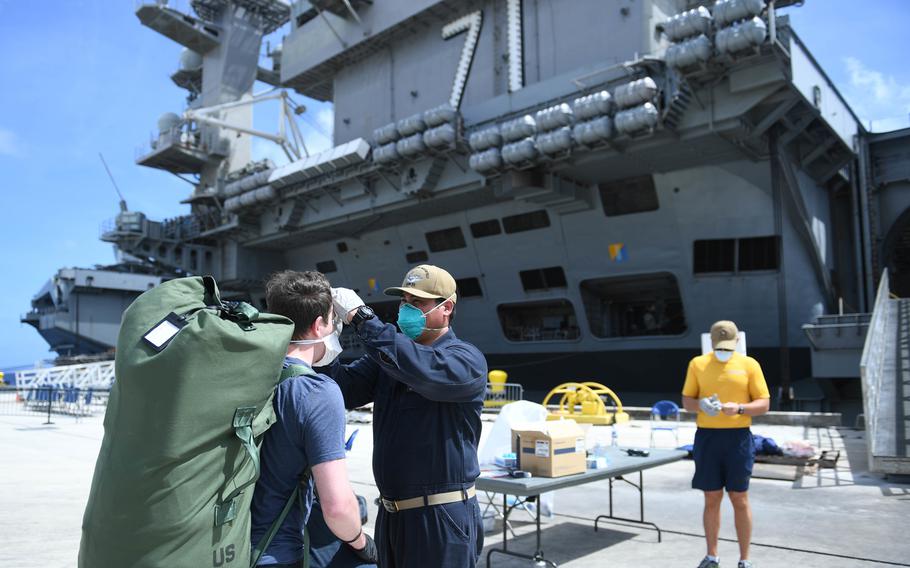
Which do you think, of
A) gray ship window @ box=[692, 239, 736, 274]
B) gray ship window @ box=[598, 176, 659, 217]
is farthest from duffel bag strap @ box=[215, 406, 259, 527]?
gray ship window @ box=[692, 239, 736, 274]

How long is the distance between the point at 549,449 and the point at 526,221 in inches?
718

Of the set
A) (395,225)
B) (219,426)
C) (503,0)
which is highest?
(503,0)

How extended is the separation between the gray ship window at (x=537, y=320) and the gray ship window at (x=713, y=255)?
5.47 metres

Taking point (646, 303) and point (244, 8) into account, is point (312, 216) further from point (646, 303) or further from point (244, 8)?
point (244, 8)

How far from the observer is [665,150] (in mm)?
17875

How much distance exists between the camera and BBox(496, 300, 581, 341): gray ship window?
2461cm

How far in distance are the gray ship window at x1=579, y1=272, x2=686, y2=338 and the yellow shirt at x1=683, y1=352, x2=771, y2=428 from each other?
54.9ft

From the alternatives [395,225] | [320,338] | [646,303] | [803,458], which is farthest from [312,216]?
[320,338]

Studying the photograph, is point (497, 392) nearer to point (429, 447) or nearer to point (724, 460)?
point (724, 460)

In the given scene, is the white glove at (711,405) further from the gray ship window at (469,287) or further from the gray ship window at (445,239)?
the gray ship window at (469,287)

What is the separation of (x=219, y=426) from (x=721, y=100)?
55.0ft

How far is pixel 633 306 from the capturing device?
2439cm

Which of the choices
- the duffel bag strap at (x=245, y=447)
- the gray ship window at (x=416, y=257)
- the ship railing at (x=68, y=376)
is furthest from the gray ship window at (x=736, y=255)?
the ship railing at (x=68, y=376)

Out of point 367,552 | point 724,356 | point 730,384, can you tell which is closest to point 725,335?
point 724,356
